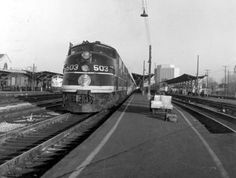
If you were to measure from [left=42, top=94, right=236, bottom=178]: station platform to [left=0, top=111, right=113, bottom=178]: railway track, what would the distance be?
2.07ft

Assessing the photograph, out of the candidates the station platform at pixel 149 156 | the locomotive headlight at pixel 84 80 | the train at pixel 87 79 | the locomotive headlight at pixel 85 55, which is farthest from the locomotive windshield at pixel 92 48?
the station platform at pixel 149 156

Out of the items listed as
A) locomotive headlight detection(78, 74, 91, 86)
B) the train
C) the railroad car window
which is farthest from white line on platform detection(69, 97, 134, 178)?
the railroad car window

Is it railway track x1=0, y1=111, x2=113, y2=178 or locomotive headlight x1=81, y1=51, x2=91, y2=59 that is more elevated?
locomotive headlight x1=81, y1=51, x2=91, y2=59

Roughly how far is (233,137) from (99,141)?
476 cm

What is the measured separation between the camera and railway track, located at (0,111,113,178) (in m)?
7.10

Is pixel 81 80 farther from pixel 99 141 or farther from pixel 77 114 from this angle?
pixel 99 141

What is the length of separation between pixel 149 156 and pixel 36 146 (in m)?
2.97

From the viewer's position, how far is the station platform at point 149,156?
6.51 metres

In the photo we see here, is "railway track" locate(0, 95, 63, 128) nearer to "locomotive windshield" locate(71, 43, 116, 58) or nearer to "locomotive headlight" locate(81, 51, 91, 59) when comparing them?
"locomotive headlight" locate(81, 51, 91, 59)

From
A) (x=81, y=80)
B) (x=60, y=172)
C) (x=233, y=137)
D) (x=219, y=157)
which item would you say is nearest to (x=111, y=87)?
(x=81, y=80)

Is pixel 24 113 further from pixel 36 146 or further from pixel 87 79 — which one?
pixel 36 146

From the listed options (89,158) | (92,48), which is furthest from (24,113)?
A: (89,158)

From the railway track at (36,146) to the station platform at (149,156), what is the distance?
0.63 m

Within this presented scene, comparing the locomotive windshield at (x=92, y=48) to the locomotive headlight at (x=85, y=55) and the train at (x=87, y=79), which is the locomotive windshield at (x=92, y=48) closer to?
the train at (x=87, y=79)
